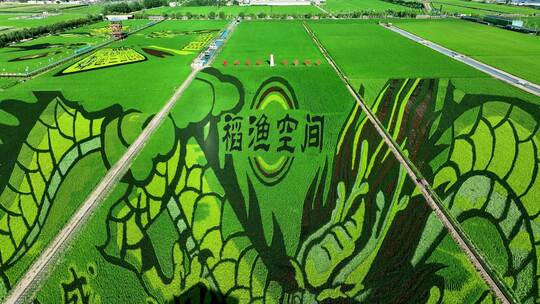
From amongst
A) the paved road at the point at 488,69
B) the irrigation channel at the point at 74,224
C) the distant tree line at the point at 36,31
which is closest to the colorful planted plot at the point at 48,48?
the distant tree line at the point at 36,31

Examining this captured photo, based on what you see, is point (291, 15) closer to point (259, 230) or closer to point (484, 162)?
point (484, 162)

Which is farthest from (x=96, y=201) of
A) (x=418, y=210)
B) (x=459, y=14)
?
(x=459, y=14)

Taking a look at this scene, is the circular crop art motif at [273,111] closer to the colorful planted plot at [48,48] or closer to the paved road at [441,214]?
the paved road at [441,214]

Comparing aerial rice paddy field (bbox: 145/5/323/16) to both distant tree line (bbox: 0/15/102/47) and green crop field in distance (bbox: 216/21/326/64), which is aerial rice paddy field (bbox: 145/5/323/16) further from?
Answer: distant tree line (bbox: 0/15/102/47)

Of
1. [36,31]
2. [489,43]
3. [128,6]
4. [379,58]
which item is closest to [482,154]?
[379,58]

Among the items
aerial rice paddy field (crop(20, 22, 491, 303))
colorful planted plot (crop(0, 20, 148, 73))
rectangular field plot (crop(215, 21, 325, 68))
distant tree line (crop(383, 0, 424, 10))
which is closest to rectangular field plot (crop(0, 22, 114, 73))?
colorful planted plot (crop(0, 20, 148, 73))
